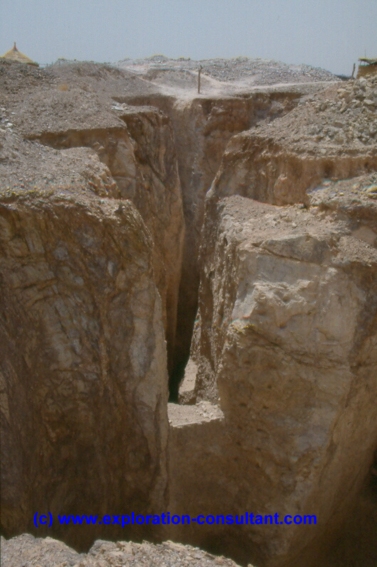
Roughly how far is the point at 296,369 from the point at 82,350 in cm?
219

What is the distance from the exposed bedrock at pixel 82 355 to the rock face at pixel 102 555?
0.68 meters

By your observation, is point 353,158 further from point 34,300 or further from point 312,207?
point 34,300

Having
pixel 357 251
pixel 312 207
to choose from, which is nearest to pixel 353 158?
pixel 312 207

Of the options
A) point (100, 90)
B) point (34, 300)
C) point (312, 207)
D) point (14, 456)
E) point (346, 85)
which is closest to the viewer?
point (14, 456)

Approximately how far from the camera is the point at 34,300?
498 cm

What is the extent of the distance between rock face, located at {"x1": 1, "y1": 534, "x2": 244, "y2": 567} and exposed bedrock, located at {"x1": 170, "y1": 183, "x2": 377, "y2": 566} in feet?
6.29

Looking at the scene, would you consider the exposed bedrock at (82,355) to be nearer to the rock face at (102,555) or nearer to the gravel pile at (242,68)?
the rock face at (102,555)

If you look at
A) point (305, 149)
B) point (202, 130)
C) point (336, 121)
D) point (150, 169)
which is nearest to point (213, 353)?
point (305, 149)

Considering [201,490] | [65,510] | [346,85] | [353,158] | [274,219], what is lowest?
[201,490]

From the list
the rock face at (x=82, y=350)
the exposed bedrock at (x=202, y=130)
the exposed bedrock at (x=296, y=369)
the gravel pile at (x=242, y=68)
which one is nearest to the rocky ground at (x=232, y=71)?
the gravel pile at (x=242, y=68)

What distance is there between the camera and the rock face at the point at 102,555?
3.62 m

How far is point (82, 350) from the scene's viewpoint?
17.1 feet

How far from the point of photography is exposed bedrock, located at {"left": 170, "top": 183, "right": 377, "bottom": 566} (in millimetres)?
5664

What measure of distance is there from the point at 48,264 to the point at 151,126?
18.2 ft
